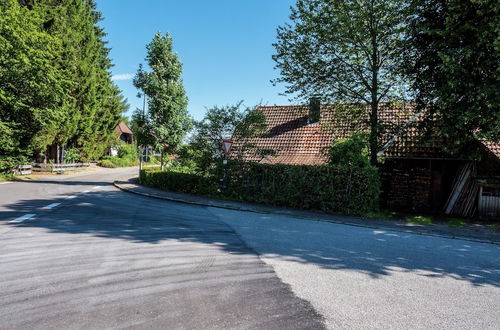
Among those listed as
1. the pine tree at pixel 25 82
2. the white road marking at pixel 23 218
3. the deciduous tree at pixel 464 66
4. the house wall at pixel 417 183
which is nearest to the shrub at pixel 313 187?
the deciduous tree at pixel 464 66

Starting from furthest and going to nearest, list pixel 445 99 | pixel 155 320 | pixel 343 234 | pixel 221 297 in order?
pixel 445 99 < pixel 343 234 < pixel 221 297 < pixel 155 320

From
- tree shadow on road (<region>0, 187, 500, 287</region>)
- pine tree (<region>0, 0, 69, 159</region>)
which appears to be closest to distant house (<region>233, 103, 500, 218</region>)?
tree shadow on road (<region>0, 187, 500, 287</region>)

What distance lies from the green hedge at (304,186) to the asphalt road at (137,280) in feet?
17.4

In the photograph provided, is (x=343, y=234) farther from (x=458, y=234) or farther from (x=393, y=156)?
(x=393, y=156)

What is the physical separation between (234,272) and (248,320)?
1.56m

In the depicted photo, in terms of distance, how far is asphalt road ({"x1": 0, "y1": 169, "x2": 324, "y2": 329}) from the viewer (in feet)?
11.5

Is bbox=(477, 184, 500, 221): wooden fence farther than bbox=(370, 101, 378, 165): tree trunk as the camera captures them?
No

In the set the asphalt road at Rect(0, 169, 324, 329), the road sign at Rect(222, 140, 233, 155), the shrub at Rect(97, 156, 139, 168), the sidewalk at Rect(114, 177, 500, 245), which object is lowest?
the sidewalk at Rect(114, 177, 500, 245)

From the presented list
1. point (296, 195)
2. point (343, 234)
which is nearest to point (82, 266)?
point (343, 234)

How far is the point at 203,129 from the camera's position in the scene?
50.3ft

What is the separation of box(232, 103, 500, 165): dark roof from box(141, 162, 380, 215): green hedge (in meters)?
1.48

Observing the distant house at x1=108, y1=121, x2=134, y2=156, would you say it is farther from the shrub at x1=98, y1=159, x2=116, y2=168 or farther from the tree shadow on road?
the tree shadow on road

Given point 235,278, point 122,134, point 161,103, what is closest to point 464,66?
point 235,278

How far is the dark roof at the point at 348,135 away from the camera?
13.8 m
